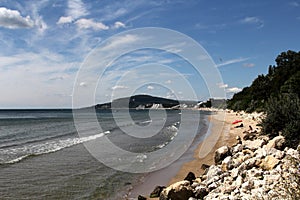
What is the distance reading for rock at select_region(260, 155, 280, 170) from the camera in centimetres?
1008

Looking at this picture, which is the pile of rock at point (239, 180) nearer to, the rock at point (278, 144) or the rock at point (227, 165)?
the rock at point (227, 165)

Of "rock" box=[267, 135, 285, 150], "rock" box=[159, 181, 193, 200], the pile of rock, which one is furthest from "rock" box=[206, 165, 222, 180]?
"rock" box=[267, 135, 285, 150]

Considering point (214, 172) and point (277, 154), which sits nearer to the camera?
point (277, 154)

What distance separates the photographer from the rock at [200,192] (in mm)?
9903

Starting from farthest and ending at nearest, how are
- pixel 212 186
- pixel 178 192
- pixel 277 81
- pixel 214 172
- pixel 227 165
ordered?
pixel 277 81 → pixel 227 165 → pixel 214 172 → pixel 212 186 → pixel 178 192

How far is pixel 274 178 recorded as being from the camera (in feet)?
28.1

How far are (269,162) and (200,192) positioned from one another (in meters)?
2.49

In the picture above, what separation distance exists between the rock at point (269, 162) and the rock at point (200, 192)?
2084 millimetres

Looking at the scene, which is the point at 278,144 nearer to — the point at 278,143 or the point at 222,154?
the point at 278,143

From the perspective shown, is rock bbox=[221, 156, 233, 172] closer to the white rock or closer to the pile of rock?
the pile of rock

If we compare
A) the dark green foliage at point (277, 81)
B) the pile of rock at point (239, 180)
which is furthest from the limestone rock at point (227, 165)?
the dark green foliage at point (277, 81)

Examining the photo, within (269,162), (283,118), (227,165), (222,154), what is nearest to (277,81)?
(283,118)

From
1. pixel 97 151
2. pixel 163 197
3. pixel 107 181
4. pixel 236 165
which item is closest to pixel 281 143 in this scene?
pixel 236 165

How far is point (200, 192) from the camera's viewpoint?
10.0 metres
